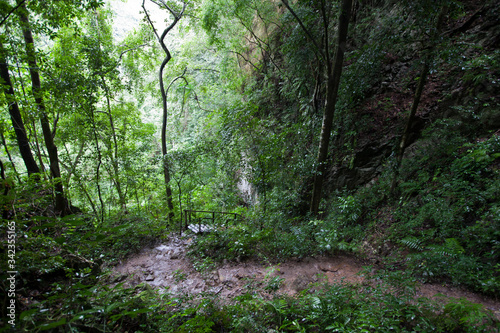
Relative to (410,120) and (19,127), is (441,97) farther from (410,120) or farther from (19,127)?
(19,127)

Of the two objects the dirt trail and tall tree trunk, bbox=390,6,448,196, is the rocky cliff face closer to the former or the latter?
tall tree trunk, bbox=390,6,448,196

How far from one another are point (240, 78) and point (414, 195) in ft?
39.8

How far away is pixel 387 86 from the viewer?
8.09m

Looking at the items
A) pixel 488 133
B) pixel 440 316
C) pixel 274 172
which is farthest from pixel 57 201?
pixel 488 133

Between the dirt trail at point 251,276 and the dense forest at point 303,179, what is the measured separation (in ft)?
0.26

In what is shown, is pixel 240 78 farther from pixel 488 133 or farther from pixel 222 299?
pixel 222 299

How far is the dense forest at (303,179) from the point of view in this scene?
2826 millimetres

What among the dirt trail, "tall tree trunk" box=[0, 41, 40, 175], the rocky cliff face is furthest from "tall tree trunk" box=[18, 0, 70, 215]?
the rocky cliff face

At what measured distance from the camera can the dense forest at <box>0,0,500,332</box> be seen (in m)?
2.83

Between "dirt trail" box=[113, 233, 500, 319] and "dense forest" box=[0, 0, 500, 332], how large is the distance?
0.26 ft

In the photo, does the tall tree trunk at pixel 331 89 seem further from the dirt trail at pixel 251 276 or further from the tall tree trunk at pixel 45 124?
the tall tree trunk at pixel 45 124

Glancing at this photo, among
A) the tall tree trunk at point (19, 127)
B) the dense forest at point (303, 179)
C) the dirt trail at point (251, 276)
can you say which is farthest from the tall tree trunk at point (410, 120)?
the tall tree trunk at point (19, 127)

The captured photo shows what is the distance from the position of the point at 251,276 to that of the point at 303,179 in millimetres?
4577

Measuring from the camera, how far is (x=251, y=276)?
5457mm
